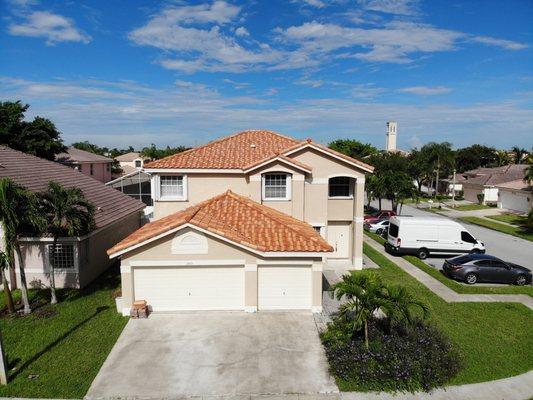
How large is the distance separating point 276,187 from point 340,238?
17.7 feet

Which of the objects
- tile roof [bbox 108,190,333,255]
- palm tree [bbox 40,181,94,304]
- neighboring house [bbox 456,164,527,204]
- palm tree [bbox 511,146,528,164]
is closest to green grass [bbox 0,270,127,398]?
palm tree [bbox 40,181,94,304]

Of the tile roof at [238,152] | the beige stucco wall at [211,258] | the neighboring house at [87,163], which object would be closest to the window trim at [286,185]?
the tile roof at [238,152]

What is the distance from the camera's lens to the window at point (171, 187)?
21297 mm

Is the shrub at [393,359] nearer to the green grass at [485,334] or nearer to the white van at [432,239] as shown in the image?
the green grass at [485,334]

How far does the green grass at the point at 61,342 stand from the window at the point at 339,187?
42.3ft

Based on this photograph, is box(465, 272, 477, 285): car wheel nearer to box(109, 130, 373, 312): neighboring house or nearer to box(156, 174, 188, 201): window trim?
box(109, 130, 373, 312): neighboring house

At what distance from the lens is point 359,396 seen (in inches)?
404

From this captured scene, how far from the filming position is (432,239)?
80.0ft

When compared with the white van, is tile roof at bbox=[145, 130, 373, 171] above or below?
above

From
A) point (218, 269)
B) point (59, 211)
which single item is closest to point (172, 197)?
point (59, 211)

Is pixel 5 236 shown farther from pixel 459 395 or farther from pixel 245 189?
pixel 459 395

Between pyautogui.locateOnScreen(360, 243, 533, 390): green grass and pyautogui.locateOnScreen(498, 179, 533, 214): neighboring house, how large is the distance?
3035cm

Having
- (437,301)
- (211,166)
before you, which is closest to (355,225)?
(437,301)

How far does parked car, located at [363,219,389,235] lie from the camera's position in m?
33.0
